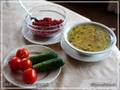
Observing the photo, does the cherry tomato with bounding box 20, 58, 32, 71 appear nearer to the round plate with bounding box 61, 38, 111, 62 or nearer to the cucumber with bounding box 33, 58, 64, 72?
the cucumber with bounding box 33, 58, 64, 72

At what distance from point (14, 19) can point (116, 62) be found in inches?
21.9

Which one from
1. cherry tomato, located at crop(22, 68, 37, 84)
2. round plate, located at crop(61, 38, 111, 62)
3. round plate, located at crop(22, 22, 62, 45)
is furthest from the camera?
round plate, located at crop(22, 22, 62, 45)

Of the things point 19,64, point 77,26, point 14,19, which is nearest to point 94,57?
point 77,26

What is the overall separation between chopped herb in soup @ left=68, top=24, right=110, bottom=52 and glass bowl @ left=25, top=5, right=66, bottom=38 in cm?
7

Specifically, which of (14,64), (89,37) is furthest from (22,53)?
(89,37)

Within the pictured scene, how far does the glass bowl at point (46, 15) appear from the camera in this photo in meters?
1.23

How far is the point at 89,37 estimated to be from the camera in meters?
1.18

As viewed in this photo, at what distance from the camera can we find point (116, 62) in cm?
112

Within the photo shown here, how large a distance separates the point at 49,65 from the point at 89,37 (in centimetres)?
24

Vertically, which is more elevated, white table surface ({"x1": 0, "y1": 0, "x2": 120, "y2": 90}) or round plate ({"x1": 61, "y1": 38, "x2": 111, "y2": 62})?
round plate ({"x1": 61, "y1": 38, "x2": 111, "y2": 62})

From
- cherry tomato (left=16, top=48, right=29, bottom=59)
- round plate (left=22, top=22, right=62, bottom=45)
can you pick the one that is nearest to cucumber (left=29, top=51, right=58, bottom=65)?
cherry tomato (left=16, top=48, right=29, bottom=59)

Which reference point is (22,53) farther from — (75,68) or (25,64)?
(75,68)

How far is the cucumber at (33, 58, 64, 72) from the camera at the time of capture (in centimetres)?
103

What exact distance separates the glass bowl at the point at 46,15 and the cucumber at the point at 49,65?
22 cm
